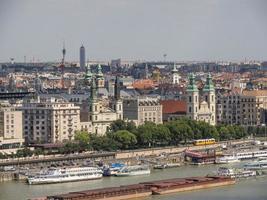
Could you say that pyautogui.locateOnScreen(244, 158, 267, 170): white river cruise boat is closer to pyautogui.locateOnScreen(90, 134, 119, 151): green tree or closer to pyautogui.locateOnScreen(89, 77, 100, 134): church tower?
pyautogui.locateOnScreen(90, 134, 119, 151): green tree

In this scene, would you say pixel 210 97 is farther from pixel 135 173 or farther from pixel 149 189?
pixel 149 189

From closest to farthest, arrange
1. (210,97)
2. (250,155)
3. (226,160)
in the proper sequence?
(226,160) → (250,155) → (210,97)

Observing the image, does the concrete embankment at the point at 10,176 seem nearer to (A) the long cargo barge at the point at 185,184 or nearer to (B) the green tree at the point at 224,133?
(A) the long cargo barge at the point at 185,184

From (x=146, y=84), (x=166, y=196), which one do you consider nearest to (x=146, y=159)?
(x=166, y=196)

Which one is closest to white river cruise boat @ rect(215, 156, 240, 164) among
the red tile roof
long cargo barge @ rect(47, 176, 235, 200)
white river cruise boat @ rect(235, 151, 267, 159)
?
white river cruise boat @ rect(235, 151, 267, 159)

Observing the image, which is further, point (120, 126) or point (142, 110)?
point (142, 110)

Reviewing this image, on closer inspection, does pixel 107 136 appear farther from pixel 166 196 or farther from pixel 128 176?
pixel 166 196

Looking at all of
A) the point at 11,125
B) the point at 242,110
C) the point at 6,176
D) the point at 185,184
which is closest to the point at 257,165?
the point at 185,184
